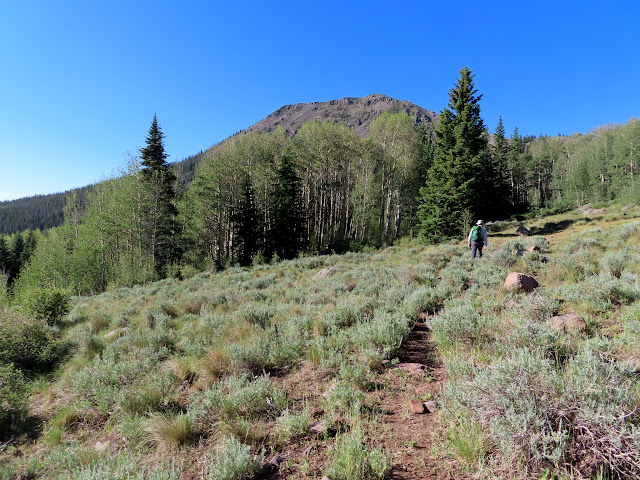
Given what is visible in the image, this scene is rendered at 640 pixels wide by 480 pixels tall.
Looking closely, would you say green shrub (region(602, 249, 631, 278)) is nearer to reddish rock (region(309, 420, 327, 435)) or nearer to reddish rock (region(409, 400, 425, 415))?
reddish rock (region(409, 400, 425, 415))

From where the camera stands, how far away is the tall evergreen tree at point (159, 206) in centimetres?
2438

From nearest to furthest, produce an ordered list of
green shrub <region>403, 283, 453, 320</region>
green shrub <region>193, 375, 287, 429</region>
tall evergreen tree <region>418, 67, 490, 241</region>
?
green shrub <region>193, 375, 287, 429</region> < green shrub <region>403, 283, 453, 320</region> < tall evergreen tree <region>418, 67, 490, 241</region>

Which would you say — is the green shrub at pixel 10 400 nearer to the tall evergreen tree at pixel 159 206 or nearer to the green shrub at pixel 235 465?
the green shrub at pixel 235 465

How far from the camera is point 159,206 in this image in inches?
987

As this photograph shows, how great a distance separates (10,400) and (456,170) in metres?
24.2

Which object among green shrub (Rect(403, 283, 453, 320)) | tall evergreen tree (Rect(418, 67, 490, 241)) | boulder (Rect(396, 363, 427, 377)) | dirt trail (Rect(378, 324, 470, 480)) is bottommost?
dirt trail (Rect(378, 324, 470, 480))

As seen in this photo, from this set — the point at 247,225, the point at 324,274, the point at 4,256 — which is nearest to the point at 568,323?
the point at 324,274

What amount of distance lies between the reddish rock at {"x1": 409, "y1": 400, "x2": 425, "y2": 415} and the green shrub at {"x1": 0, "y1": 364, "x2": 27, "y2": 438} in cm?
612

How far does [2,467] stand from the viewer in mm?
3230

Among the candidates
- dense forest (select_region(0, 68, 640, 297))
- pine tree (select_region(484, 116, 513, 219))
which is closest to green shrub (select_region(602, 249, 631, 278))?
dense forest (select_region(0, 68, 640, 297))

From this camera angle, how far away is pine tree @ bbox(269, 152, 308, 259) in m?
29.6

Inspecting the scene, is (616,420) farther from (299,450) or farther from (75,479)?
(75,479)

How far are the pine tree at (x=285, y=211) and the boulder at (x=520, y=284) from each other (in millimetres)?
24532

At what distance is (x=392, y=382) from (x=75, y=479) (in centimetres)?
360
